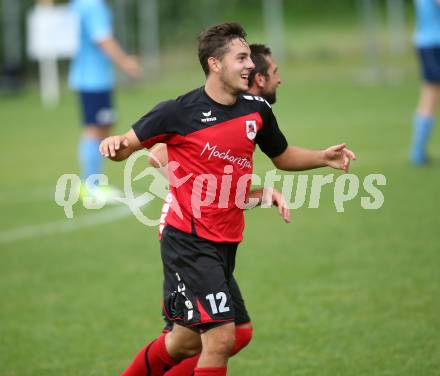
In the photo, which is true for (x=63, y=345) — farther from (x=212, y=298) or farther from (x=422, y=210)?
(x=422, y=210)

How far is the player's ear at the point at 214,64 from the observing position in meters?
4.36

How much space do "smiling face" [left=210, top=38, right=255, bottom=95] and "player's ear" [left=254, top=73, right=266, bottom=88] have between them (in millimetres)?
490

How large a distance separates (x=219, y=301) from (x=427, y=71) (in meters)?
7.46

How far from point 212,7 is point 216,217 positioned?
69.4ft

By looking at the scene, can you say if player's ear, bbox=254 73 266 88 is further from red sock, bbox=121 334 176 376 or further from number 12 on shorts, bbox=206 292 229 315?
red sock, bbox=121 334 176 376

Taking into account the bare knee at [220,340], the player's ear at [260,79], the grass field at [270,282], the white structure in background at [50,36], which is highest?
the white structure in background at [50,36]

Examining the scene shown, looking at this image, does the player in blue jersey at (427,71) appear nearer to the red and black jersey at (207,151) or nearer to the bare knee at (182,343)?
the red and black jersey at (207,151)

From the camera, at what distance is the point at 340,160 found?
4.57 m

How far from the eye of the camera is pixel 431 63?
1094 centimetres

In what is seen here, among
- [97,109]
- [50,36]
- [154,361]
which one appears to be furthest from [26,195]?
[50,36]

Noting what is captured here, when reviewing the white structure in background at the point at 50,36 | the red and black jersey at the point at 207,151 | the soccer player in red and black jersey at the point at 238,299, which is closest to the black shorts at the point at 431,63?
the soccer player in red and black jersey at the point at 238,299

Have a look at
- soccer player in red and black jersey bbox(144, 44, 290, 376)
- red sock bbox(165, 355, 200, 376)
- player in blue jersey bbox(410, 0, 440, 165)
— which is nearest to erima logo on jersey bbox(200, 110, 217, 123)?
soccer player in red and black jersey bbox(144, 44, 290, 376)

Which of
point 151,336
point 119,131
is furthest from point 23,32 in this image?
point 151,336

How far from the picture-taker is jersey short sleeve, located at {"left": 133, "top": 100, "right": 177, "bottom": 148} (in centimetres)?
429
